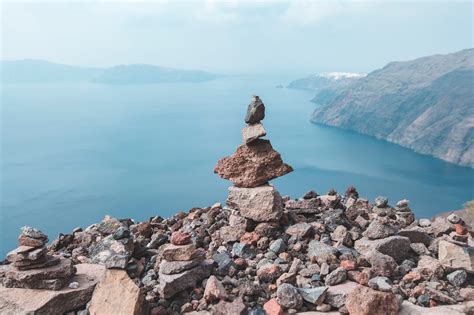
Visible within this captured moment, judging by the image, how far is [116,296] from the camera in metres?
10.7

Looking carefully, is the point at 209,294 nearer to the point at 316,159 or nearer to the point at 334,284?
the point at 334,284

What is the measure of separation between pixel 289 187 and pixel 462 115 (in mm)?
119212

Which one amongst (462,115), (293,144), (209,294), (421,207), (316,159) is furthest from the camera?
(462,115)

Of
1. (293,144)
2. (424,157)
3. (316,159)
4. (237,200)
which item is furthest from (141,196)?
(424,157)

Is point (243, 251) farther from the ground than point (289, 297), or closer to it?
farther from the ground

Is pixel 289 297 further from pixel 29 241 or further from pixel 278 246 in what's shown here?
pixel 29 241

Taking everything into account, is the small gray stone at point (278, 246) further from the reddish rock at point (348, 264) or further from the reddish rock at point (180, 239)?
the reddish rock at point (180, 239)

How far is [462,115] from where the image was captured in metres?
192

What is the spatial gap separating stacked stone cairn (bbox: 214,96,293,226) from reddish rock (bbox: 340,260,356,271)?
A: 3.11 m

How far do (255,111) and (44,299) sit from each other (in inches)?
353

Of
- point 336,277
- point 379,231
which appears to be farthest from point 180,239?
point 379,231

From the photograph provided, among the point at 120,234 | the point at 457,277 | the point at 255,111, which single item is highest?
the point at 255,111

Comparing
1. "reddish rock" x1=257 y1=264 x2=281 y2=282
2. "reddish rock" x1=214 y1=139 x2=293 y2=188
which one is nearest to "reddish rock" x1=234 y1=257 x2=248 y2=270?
"reddish rock" x1=257 y1=264 x2=281 y2=282

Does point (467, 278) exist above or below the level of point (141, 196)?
above
